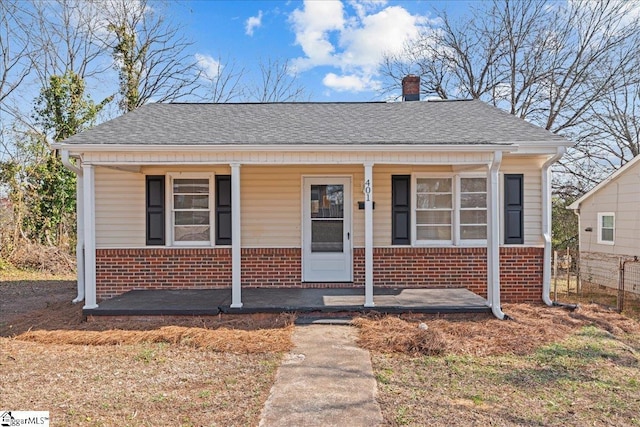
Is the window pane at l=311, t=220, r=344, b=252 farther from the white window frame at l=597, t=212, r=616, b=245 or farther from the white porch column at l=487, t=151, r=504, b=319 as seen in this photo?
the white window frame at l=597, t=212, r=616, b=245

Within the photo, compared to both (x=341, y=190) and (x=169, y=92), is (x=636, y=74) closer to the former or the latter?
(x=341, y=190)

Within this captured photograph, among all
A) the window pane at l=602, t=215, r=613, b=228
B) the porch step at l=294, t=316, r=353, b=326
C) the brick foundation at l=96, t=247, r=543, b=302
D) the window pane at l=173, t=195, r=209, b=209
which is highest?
the window pane at l=173, t=195, r=209, b=209

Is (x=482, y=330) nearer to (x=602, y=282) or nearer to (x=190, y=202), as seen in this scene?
(x=190, y=202)

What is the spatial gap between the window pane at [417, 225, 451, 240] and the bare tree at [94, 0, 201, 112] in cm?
1496

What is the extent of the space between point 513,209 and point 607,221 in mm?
4192

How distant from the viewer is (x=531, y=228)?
803 cm

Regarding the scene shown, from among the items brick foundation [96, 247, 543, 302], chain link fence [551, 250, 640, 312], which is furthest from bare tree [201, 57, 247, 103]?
chain link fence [551, 250, 640, 312]

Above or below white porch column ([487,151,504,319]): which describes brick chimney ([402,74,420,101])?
above

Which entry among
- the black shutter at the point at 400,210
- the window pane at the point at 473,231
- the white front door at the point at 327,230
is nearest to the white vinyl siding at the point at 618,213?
the window pane at the point at 473,231

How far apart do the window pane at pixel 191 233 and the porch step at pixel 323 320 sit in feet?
9.43

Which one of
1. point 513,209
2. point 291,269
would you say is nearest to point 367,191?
point 291,269

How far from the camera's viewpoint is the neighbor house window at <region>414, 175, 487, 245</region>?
26.6ft

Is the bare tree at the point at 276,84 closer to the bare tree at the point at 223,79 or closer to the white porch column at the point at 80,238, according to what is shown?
the bare tree at the point at 223,79

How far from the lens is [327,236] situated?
8.21 meters
